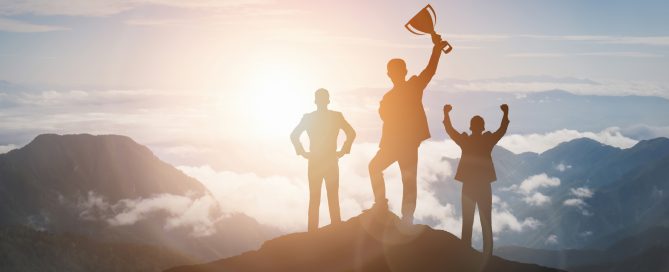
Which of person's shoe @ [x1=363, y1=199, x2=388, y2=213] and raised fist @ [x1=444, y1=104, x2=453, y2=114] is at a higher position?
raised fist @ [x1=444, y1=104, x2=453, y2=114]

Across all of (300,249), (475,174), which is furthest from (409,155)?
(300,249)

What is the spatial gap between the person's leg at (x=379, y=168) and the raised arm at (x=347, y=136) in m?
0.91

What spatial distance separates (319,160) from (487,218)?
4911mm

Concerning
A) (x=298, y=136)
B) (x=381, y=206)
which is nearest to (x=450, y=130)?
(x=381, y=206)

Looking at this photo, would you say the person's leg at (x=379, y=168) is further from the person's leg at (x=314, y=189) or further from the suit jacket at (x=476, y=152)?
the suit jacket at (x=476, y=152)

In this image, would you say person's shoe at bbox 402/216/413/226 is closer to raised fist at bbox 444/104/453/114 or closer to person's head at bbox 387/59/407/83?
raised fist at bbox 444/104/453/114

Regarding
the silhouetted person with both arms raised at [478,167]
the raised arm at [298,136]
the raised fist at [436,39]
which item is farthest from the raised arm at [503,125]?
the raised arm at [298,136]

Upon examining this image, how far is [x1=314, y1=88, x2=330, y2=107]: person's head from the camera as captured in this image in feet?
59.1

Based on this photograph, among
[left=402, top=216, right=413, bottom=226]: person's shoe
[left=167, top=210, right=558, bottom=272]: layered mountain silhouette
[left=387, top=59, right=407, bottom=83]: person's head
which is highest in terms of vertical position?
[left=387, top=59, right=407, bottom=83]: person's head

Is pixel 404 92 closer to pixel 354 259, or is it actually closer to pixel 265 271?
pixel 354 259

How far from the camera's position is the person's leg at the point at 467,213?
18094 mm

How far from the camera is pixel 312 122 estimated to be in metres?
18.2

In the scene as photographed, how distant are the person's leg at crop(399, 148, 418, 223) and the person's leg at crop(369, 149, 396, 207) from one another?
0.35 meters

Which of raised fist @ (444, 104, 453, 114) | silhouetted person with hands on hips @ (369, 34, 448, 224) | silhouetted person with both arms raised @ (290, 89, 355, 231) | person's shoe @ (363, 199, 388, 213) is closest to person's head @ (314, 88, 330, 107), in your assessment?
silhouetted person with both arms raised @ (290, 89, 355, 231)
